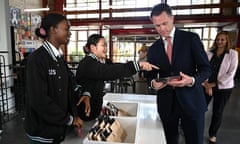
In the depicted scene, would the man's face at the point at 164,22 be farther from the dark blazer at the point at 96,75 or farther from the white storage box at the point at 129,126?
the white storage box at the point at 129,126

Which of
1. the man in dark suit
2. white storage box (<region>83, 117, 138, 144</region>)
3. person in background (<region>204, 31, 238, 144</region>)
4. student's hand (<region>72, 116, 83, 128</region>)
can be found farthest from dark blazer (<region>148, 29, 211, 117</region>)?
person in background (<region>204, 31, 238, 144</region>)

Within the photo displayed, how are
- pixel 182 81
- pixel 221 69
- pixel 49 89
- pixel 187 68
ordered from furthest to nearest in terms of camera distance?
pixel 221 69, pixel 187 68, pixel 182 81, pixel 49 89

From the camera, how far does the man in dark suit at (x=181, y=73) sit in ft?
4.18

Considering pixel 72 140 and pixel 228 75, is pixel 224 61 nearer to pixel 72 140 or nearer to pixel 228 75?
pixel 228 75

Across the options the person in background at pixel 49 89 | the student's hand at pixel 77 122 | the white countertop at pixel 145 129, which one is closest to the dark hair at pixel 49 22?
the person in background at pixel 49 89

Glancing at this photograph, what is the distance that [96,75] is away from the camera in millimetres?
1294

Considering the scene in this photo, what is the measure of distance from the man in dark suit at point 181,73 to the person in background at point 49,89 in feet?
2.03

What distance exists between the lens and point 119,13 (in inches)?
387

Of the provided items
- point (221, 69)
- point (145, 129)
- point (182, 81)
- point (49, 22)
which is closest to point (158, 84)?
point (182, 81)

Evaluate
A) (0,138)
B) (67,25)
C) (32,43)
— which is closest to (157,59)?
(67,25)

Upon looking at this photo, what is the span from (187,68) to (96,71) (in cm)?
64

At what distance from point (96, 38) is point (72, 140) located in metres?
0.77

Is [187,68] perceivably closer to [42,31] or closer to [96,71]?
[96,71]

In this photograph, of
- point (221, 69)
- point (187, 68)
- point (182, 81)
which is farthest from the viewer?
point (221, 69)
